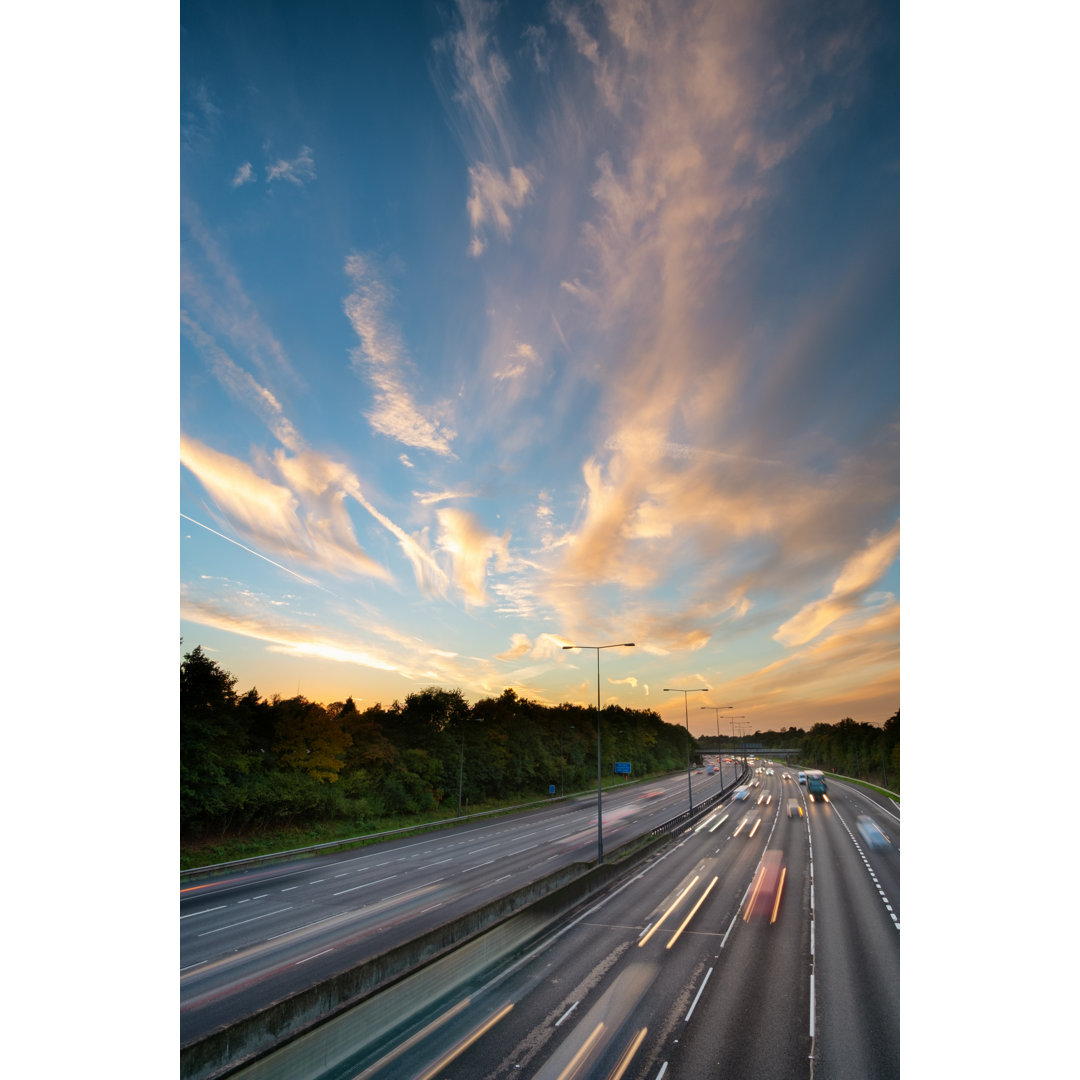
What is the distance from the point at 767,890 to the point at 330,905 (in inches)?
846

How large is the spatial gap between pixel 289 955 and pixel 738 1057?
15.4 meters

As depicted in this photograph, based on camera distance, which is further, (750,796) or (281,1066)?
(750,796)

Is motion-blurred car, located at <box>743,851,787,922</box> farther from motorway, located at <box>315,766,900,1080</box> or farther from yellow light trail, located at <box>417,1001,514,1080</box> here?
yellow light trail, located at <box>417,1001,514,1080</box>

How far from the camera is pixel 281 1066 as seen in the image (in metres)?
11.0

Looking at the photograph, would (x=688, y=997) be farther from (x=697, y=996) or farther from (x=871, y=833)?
(x=871, y=833)

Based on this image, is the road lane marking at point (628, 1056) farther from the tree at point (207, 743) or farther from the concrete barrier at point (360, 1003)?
the tree at point (207, 743)

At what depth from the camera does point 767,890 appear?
29438 mm

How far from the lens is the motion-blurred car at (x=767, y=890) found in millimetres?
25391

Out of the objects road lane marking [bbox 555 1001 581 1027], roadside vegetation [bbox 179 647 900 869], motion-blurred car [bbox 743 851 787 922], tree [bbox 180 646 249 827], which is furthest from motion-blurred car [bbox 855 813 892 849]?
tree [bbox 180 646 249 827]

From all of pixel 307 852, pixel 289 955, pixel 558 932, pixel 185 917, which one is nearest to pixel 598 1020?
pixel 558 932

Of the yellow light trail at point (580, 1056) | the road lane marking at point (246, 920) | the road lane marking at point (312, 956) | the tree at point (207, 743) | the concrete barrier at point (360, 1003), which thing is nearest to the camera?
the concrete barrier at point (360, 1003)

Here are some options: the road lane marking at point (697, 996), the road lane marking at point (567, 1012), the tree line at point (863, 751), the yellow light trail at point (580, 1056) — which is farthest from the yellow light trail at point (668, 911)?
the tree line at point (863, 751)

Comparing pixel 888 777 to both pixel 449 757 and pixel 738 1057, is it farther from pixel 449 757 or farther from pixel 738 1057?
pixel 738 1057

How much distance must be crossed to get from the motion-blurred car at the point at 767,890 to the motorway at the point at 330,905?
8.84 m
